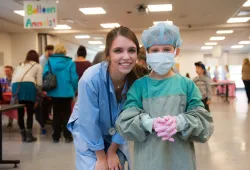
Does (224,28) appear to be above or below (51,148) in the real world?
above

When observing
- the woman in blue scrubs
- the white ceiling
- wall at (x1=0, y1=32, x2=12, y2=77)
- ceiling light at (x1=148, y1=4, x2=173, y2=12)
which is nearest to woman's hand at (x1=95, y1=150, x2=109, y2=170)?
the woman in blue scrubs

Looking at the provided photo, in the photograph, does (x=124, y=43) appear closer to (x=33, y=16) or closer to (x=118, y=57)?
(x=118, y=57)

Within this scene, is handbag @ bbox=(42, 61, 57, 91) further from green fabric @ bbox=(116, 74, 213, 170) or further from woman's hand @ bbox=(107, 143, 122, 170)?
→ green fabric @ bbox=(116, 74, 213, 170)

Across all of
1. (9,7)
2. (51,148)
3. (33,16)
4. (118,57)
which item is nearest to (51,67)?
(51,148)

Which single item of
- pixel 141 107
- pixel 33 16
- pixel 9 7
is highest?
pixel 9 7

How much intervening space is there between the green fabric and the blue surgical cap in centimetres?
18

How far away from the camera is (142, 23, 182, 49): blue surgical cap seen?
1.21 m

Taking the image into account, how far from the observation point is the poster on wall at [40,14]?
5066mm

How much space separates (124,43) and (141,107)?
33 centimetres

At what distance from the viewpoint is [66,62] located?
3943mm

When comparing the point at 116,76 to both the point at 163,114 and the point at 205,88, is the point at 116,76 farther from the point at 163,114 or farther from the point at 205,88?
the point at 205,88

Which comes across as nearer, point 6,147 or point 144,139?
point 144,139

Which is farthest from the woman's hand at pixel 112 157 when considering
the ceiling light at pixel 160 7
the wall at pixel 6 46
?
the wall at pixel 6 46

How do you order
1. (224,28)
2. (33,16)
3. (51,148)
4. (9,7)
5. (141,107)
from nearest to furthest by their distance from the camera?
(141,107), (51,148), (33,16), (9,7), (224,28)
